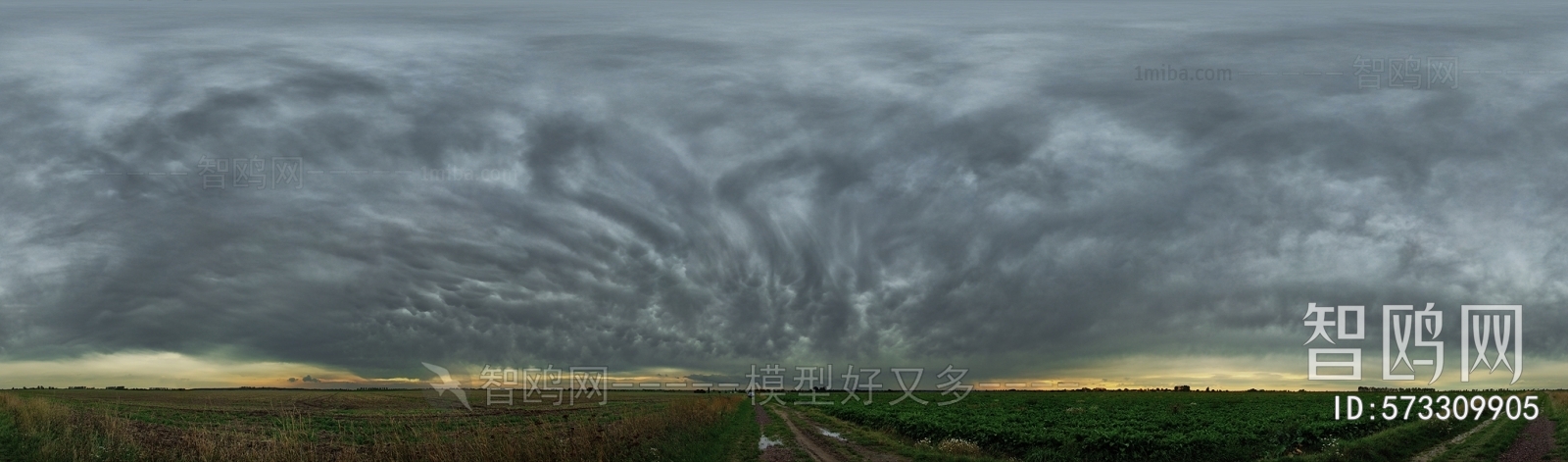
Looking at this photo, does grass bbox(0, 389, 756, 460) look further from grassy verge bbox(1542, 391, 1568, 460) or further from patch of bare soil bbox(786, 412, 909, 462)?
grassy verge bbox(1542, 391, 1568, 460)

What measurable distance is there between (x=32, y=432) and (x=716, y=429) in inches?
808

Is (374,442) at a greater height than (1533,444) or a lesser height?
greater

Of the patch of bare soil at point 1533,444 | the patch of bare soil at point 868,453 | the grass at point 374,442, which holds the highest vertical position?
the grass at point 374,442

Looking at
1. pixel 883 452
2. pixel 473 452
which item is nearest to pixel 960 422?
pixel 883 452

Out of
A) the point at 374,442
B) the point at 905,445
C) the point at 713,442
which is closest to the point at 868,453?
the point at 905,445

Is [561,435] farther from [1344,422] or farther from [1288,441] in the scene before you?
[1344,422]

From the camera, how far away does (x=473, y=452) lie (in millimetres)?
18578

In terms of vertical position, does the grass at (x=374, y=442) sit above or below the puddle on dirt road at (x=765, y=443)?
above

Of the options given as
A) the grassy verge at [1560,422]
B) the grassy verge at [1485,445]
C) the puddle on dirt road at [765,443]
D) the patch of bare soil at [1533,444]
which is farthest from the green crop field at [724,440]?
the grassy verge at [1560,422]

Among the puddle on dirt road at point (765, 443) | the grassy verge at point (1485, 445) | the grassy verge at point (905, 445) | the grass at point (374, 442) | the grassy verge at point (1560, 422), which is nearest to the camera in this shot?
the grass at point (374, 442)

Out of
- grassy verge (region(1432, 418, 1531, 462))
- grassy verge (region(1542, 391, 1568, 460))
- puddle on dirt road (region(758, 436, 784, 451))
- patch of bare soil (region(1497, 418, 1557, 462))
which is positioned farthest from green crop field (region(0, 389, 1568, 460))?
grassy verge (region(1542, 391, 1568, 460))

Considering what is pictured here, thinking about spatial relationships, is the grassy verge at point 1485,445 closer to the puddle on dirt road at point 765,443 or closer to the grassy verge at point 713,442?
the puddle on dirt road at point 765,443

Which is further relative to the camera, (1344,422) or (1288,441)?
(1344,422)

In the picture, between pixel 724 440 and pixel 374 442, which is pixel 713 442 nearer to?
pixel 724 440
